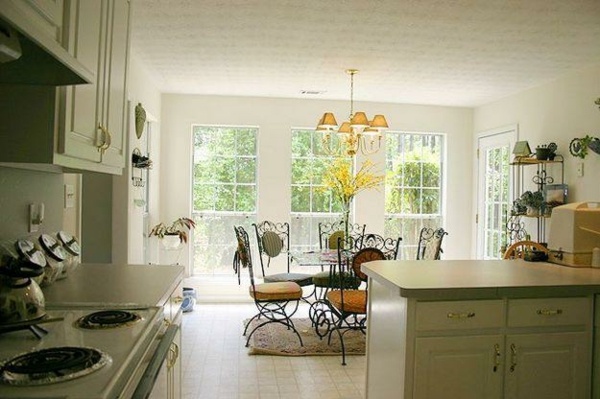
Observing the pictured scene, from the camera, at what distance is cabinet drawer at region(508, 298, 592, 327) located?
1.98 metres

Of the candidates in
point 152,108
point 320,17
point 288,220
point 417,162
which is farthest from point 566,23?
point 152,108

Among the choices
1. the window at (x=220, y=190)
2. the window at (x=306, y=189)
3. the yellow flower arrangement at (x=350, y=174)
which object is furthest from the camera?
the window at (x=306, y=189)

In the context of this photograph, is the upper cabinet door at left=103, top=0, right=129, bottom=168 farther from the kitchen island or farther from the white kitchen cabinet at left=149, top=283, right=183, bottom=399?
the kitchen island

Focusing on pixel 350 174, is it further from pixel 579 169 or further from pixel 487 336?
pixel 487 336

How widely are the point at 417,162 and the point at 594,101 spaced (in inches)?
92.2

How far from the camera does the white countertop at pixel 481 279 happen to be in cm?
192

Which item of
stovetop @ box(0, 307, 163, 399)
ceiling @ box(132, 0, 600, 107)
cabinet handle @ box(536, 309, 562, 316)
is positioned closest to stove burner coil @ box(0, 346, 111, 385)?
stovetop @ box(0, 307, 163, 399)

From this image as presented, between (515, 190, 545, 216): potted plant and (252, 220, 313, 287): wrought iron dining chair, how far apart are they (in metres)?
2.23

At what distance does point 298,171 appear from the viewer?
575 centimetres

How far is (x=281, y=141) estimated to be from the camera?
5.67 metres

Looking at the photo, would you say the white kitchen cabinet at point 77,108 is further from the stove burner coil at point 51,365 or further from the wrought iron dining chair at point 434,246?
the wrought iron dining chair at point 434,246

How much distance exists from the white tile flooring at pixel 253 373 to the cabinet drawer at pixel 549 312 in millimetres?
1394

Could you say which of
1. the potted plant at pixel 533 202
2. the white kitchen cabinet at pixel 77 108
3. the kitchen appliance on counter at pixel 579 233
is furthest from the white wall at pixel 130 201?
the potted plant at pixel 533 202

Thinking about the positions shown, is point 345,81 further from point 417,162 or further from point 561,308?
point 561,308
